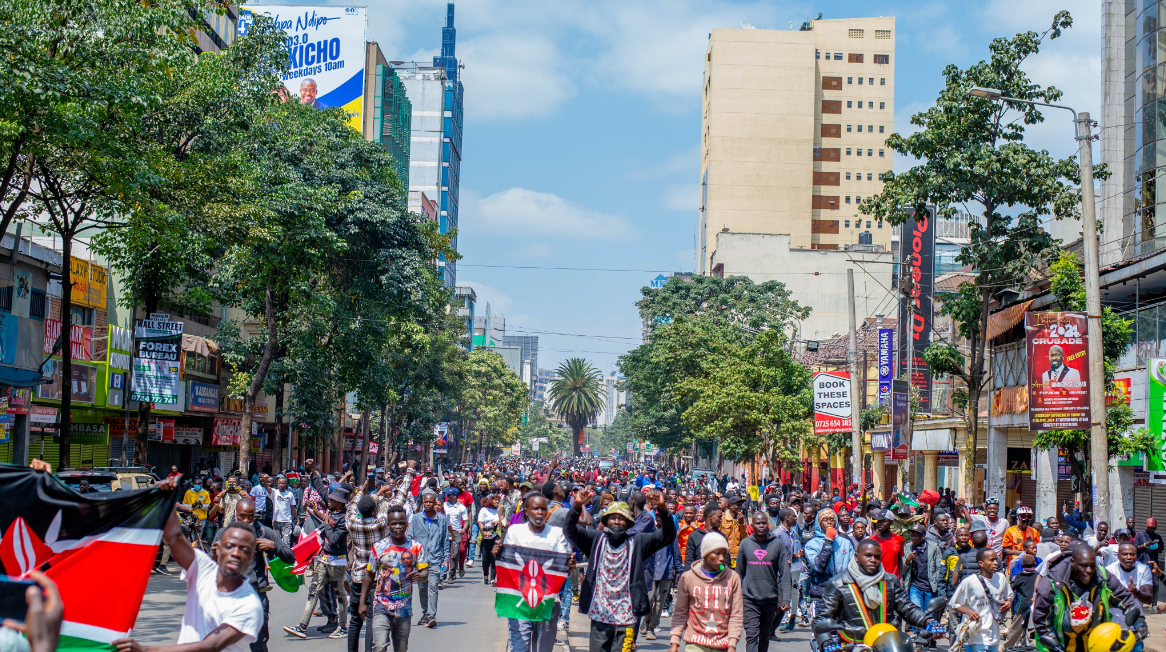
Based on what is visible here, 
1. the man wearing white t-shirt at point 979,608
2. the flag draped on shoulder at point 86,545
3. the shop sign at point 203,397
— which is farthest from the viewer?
the shop sign at point 203,397

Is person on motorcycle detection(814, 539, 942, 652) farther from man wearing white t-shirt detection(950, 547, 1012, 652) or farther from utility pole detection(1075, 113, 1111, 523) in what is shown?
utility pole detection(1075, 113, 1111, 523)

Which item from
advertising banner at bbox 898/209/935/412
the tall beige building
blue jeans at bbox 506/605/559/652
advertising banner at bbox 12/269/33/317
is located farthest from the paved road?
the tall beige building

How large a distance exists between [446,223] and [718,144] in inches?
1266

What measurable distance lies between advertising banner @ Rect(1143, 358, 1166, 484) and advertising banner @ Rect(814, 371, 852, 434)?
31.5 ft

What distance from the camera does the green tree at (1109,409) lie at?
19672 mm

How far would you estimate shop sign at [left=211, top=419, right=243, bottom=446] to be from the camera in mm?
40500

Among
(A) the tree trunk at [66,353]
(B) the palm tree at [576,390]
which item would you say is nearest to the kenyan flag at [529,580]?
(A) the tree trunk at [66,353]

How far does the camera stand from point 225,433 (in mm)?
41500

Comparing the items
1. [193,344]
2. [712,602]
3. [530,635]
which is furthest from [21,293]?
[712,602]

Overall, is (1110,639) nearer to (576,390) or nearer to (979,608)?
(979,608)

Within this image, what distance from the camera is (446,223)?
11175 centimetres

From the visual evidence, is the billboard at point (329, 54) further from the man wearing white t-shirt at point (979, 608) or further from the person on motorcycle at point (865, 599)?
the person on motorcycle at point (865, 599)

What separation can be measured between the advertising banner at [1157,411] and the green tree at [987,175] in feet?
12.8

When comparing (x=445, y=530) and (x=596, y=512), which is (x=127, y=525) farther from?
(x=596, y=512)
